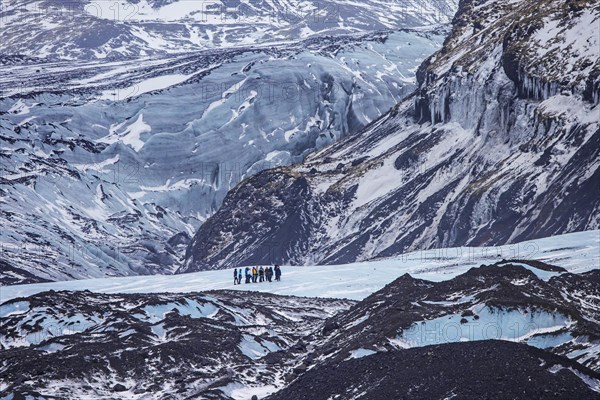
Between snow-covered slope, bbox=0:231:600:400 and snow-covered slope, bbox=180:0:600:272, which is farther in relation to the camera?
snow-covered slope, bbox=180:0:600:272

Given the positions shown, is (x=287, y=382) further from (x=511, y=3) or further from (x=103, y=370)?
(x=511, y=3)

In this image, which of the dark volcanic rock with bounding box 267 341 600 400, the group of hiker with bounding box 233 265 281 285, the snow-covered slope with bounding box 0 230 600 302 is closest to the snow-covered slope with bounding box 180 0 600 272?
the snow-covered slope with bounding box 0 230 600 302

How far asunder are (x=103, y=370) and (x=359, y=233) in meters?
97.9

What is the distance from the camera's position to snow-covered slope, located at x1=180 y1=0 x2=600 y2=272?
481 feet

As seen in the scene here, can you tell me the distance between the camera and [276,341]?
8100cm

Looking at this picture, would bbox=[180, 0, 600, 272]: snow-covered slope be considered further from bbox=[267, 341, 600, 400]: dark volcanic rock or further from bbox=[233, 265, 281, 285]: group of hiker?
bbox=[267, 341, 600, 400]: dark volcanic rock

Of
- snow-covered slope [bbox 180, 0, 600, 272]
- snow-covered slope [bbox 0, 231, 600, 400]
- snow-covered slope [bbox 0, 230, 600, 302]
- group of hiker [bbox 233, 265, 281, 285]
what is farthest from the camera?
snow-covered slope [bbox 180, 0, 600, 272]

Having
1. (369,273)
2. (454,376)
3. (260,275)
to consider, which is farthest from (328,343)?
(260,275)

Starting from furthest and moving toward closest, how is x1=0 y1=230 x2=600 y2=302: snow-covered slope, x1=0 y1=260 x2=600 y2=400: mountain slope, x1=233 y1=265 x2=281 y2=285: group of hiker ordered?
x1=233 y1=265 x2=281 y2=285: group of hiker → x1=0 y1=230 x2=600 y2=302: snow-covered slope → x1=0 y1=260 x2=600 y2=400: mountain slope

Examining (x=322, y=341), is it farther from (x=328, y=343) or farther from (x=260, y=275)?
(x=260, y=275)

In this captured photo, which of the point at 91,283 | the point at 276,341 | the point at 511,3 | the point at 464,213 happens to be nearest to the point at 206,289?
the point at 91,283

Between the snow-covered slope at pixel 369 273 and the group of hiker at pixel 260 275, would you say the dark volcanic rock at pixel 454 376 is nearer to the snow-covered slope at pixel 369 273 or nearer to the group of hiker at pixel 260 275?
the snow-covered slope at pixel 369 273

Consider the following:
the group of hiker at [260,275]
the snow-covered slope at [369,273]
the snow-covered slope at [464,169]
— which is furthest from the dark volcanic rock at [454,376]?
the snow-covered slope at [464,169]

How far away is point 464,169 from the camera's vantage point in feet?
540
